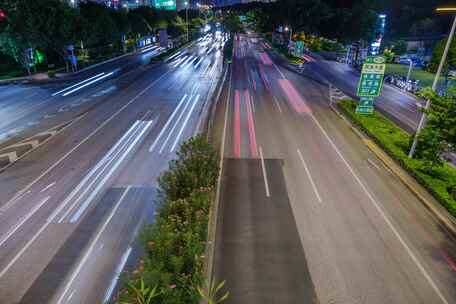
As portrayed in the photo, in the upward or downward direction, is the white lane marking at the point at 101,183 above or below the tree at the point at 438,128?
below

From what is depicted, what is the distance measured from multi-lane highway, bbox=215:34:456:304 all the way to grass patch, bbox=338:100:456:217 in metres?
1.05

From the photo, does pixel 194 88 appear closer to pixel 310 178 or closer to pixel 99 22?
pixel 310 178

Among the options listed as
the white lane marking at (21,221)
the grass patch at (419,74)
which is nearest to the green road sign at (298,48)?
the grass patch at (419,74)

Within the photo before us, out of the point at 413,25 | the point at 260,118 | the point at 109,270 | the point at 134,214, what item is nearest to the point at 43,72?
the point at 260,118

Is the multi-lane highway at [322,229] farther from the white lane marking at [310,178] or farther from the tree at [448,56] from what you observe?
the tree at [448,56]

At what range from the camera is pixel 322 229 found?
1336cm

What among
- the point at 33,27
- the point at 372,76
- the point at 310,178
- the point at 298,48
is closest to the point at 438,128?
the point at 310,178

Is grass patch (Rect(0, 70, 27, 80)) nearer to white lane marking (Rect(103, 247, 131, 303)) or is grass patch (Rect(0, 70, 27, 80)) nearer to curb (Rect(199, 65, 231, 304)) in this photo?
curb (Rect(199, 65, 231, 304))

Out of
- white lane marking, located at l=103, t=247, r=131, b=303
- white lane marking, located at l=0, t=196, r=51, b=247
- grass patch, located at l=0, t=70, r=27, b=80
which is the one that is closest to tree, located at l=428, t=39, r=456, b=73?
white lane marking, located at l=103, t=247, r=131, b=303

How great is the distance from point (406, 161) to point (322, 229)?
908 cm

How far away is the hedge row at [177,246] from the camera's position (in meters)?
7.57

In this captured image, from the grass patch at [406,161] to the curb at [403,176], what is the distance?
35 centimetres

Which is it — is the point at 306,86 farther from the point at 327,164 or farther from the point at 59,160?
the point at 59,160

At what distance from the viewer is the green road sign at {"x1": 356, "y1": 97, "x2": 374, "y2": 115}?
2622cm
